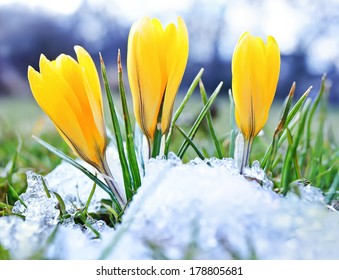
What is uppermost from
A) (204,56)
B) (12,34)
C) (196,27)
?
(196,27)

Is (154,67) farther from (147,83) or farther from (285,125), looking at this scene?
(285,125)

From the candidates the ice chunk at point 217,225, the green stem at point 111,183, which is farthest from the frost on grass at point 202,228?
the green stem at point 111,183

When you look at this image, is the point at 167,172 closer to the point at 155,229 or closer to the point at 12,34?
the point at 155,229

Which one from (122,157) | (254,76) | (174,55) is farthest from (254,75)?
(122,157)

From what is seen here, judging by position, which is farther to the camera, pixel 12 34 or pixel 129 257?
pixel 12 34

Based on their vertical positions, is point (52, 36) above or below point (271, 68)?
below

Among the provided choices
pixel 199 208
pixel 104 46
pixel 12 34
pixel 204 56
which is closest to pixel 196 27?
pixel 204 56

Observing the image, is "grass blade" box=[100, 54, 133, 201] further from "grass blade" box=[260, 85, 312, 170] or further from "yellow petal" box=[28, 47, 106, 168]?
"grass blade" box=[260, 85, 312, 170]

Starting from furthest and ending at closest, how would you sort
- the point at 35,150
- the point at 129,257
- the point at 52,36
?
the point at 52,36, the point at 35,150, the point at 129,257
